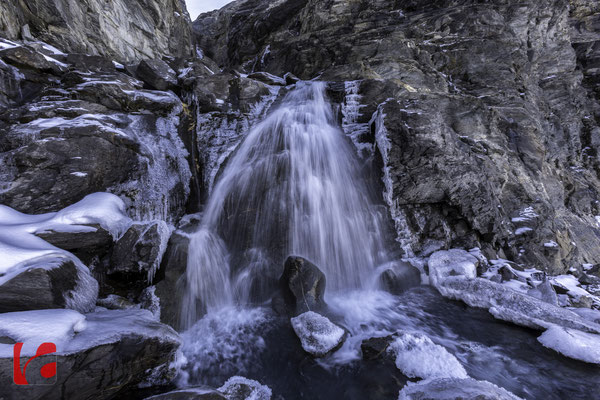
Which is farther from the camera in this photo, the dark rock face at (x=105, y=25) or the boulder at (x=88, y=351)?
the dark rock face at (x=105, y=25)

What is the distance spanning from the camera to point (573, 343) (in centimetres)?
399

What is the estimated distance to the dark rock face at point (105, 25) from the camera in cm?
945

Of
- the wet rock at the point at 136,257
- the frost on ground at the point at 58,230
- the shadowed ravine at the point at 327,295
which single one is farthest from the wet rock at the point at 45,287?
the shadowed ravine at the point at 327,295

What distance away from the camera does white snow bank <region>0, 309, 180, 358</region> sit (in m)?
2.32

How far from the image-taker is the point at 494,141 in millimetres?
10891

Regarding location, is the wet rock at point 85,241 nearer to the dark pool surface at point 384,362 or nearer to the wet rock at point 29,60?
the dark pool surface at point 384,362

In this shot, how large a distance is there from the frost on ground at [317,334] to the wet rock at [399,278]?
2607 mm

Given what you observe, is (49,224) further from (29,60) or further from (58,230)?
(29,60)

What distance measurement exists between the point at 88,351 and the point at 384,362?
399 centimetres


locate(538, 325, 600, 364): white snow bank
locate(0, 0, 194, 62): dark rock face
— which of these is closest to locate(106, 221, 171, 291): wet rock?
locate(538, 325, 600, 364): white snow bank

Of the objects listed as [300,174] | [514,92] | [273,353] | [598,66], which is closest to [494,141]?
[514,92]

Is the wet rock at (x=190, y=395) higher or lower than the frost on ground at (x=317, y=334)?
higher

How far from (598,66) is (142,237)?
3751cm

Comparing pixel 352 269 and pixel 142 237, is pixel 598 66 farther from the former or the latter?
pixel 142 237
